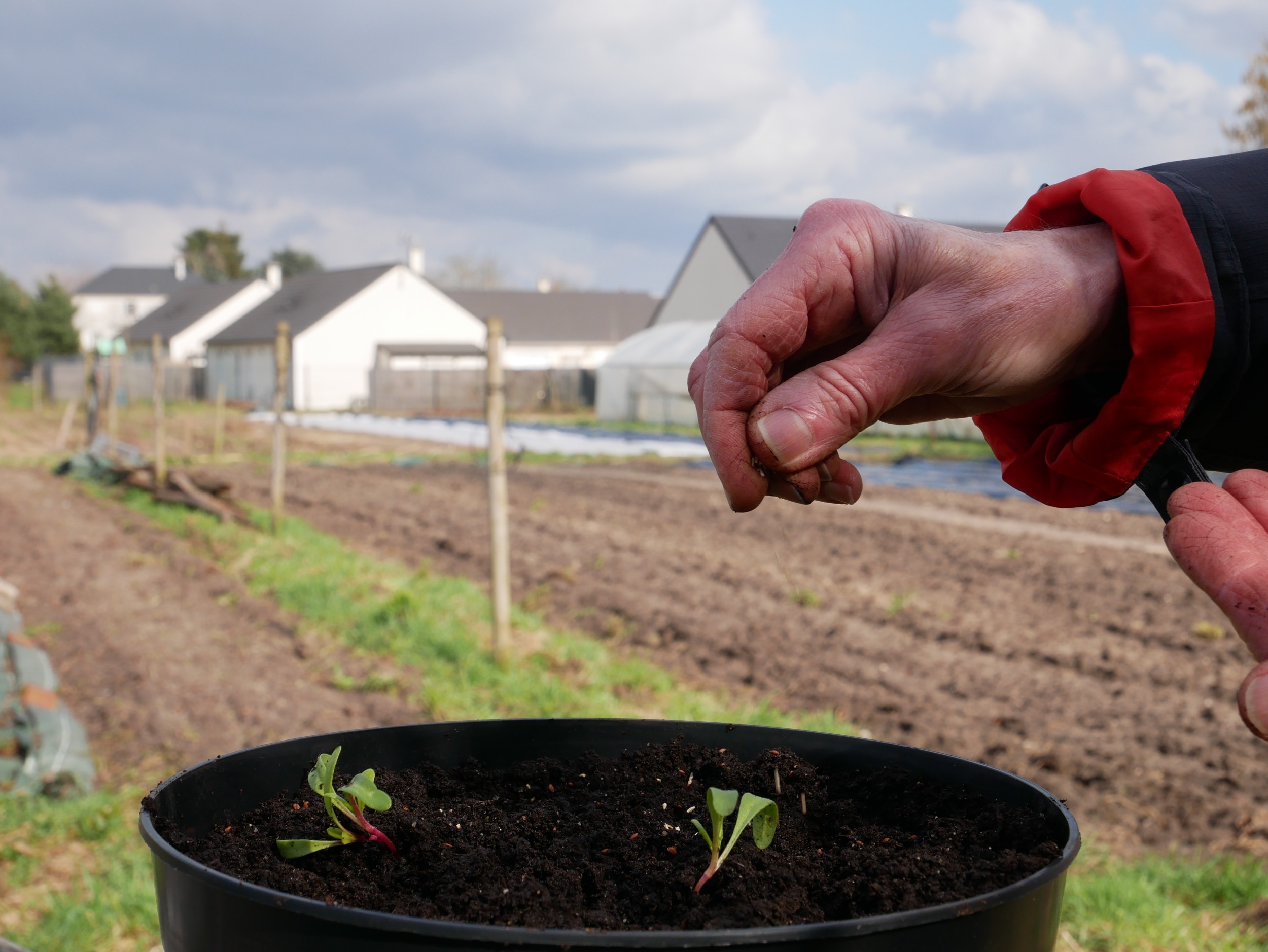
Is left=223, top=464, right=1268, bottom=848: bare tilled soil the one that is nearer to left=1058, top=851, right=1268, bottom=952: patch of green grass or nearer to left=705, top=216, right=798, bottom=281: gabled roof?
left=1058, top=851, right=1268, bottom=952: patch of green grass

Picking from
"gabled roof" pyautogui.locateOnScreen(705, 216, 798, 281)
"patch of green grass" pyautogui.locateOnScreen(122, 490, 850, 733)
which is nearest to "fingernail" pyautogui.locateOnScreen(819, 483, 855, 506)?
"patch of green grass" pyautogui.locateOnScreen(122, 490, 850, 733)

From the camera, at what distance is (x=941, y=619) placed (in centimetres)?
661

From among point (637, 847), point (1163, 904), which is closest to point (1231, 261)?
point (637, 847)

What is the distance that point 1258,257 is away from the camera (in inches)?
36.6

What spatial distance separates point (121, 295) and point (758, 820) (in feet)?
251

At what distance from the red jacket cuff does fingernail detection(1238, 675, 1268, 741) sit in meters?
0.34

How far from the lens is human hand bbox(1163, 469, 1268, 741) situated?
0.69 metres

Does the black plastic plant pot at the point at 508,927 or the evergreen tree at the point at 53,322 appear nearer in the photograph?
the black plastic plant pot at the point at 508,927

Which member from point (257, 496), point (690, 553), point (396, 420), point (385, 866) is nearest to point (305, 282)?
point (396, 420)

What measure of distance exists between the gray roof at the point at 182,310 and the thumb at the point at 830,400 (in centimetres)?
5173

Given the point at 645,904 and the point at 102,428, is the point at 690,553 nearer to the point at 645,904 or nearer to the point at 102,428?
the point at 645,904

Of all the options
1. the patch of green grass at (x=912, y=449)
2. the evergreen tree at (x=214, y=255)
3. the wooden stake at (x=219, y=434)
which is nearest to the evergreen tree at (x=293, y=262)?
the evergreen tree at (x=214, y=255)

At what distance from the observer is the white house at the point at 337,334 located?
36.6 metres

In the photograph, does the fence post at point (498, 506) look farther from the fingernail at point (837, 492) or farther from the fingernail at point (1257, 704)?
the fingernail at point (1257, 704)
